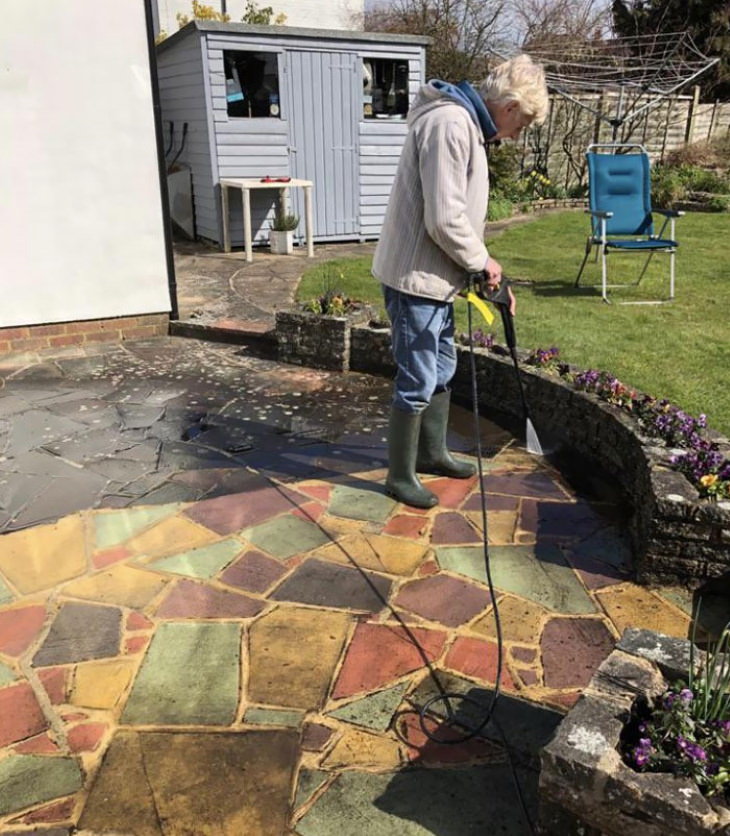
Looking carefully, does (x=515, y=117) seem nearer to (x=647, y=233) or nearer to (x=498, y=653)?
(x=498, y=653)

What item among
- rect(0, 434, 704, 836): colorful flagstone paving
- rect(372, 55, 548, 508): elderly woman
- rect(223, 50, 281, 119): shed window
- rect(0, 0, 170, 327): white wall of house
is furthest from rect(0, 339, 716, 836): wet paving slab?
rect(223, 50, 281, 119): shed window

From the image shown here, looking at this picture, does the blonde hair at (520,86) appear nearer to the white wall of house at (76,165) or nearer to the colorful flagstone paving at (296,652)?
the colorful flagstone paving at (296,652)

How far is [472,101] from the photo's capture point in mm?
2727

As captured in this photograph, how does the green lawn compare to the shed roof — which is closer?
the green lawn

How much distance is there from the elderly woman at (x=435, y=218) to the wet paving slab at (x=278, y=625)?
1.73ft

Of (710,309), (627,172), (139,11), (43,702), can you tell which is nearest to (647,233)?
(627,172)

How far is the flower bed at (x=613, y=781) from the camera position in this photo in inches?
56.1

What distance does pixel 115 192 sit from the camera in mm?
5465

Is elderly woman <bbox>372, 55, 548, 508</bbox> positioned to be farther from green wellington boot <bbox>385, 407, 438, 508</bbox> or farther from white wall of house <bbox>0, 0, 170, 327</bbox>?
white wall of house <bbox>0, 0, 170, 327</bbox>

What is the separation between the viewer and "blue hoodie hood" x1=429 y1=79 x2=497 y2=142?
271 centimetres

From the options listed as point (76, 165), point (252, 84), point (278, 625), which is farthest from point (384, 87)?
point (278, 625)

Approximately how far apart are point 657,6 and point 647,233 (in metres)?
16.2

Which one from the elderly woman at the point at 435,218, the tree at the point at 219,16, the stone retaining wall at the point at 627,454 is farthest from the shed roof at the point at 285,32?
the elderly woman at the point at 435,218

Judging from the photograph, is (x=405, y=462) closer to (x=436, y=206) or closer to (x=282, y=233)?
(x=436, y=206)
